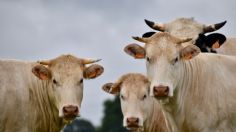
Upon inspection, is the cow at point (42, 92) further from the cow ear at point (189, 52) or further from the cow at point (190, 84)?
the cow ear at point (189, 52)

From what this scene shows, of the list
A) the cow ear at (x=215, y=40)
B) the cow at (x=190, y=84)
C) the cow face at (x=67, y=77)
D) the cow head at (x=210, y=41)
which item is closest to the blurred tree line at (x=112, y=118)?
the cow head at (x=210, y=41)

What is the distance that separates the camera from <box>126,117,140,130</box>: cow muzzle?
20.3m

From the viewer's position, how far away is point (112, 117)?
82.4m

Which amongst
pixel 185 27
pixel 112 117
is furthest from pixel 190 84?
pixel 112 117

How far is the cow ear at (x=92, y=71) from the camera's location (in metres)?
20.8

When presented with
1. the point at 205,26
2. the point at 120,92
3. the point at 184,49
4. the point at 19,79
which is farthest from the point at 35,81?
the point at 205,26

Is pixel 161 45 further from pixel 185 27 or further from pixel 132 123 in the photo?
pixel 185 27

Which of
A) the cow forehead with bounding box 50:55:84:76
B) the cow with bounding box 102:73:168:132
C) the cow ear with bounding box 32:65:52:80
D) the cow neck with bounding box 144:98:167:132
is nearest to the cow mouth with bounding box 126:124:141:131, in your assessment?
the cow with bounding box 102:73:168:132

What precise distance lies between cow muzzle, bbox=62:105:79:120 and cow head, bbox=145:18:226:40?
5.07 m

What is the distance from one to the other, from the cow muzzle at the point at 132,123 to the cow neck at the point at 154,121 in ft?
2.80

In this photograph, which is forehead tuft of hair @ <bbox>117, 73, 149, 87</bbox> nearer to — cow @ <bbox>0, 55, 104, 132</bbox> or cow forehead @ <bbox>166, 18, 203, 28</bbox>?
cow @ <bbox>0, 55, 104, 132</bbox>

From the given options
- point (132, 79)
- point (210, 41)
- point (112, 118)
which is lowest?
point (132, 79)

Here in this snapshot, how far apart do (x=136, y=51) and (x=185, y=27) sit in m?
4.59

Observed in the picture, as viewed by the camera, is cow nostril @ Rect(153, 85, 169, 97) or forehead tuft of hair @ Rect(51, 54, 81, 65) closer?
cow nostril @ Rect(153, 85, 169, 97)
